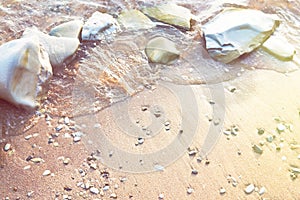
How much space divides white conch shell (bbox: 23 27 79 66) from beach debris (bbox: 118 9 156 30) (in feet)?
1.59

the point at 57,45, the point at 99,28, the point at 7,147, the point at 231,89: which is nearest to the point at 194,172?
the point at 231,89

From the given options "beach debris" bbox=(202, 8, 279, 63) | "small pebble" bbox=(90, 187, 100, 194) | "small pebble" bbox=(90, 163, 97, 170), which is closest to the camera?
"small pebble" bbox=(90, 187, 100, 194)

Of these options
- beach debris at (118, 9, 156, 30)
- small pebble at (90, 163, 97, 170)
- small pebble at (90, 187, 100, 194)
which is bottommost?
small pebble at (90, 187, 100, 194)

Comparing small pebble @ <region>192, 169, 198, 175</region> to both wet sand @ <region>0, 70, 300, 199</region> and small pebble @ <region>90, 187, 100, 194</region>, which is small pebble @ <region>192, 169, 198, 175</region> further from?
small pebble @ <region>90, 187, 100, 194</region>

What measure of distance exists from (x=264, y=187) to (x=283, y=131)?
0.44 m

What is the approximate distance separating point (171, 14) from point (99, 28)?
62 centimetres

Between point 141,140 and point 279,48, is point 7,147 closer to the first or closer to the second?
point 141,140

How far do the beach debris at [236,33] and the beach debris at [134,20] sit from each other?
458 millimetres

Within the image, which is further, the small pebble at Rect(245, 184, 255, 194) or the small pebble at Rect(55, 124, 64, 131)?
the small pebble at Rect(55, 124, 64, 131)

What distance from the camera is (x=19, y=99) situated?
96.0 inches

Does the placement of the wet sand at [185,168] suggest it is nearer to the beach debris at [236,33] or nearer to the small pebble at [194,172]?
the small pebble at [194,172]

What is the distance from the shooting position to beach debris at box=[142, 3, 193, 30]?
127 inches

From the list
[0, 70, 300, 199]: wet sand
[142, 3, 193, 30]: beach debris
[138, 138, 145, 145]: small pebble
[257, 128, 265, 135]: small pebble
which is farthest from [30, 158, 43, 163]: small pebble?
[142, 3, 193, 30]: beach debris

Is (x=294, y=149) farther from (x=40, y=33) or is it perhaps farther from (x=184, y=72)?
(x=40, y=33)
